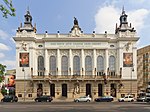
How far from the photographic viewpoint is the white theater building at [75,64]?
252 ft

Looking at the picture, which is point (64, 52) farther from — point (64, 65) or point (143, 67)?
point (143, 67)

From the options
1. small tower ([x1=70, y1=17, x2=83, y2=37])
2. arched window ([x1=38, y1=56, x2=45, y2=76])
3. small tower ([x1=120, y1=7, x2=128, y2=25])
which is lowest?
arched window ([x1=38, y1=56, x2=45, y2=76])

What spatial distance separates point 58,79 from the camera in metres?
76.1

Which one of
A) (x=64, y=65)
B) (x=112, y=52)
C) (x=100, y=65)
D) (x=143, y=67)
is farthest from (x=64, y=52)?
(x=143, y=67)

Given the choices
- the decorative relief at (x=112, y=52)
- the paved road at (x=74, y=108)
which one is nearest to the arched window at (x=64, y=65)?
the decorative relief at (x=112, y=52)

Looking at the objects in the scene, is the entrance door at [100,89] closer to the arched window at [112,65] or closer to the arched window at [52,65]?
the arched window at [112,65]

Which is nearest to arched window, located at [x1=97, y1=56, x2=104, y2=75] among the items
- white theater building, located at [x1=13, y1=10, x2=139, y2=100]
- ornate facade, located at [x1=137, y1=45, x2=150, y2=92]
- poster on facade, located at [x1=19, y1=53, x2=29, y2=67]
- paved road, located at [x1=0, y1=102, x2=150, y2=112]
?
white theater building, located at [x1=13, y1=10, x2=139, y2=100]

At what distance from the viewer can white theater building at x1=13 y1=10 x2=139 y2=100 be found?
76812mm

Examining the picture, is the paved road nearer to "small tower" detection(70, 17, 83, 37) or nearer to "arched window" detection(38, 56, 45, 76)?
"arched window" detection(38, 56, 45, 76)

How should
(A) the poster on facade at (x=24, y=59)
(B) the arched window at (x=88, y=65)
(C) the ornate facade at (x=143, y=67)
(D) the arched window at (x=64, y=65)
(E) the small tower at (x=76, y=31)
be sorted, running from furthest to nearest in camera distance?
(C) the ornate facade at (x=143, y=67) < (E) the small tower at (x=76, y=31) < (B) the arched window at (x=88, y=65) < (D) the arched window at (x=64, y=65) < (A) the poster on facade at (x=24, y=59)

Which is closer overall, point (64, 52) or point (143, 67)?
point (64, 52)

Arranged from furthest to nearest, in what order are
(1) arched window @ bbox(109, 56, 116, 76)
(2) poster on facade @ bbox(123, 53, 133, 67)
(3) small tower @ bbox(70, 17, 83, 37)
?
(3) small tower @ bbox(70, 17, 83, 37) < (1) arched window @ bbox(109, 56, 116, 76) < (2) poster on facade @ bbox(123, 53, 133, 67)

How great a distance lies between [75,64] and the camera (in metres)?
79.8

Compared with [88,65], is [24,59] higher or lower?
higher
